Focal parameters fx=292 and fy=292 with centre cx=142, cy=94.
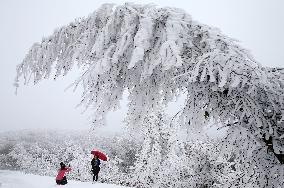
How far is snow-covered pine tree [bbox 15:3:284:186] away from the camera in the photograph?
281 centimetres

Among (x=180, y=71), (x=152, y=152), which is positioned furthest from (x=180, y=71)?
(x=152, y=152)

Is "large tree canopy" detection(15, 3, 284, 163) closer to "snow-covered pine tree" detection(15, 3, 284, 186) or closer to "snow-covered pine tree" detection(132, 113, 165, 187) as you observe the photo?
"snow-covered pine tree" detection(15, 3, 284, 186)

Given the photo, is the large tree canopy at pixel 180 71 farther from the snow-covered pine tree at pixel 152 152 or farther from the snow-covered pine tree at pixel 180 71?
the snow-covered pine tree at pixel 152 152

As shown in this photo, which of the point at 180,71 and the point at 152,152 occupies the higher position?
the point at 180,71

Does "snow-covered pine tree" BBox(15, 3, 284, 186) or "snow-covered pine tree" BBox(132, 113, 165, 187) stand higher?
"snow-covered pine tree" BBox(15, 3, 284, 186)

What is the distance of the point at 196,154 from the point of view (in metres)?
19.5

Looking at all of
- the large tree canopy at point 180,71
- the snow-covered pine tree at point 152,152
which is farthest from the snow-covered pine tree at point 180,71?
the snow-covered pine tree at point 152,152

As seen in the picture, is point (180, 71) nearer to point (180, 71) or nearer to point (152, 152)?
point (180, 71)

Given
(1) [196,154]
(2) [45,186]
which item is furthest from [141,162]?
(2) [45,186]

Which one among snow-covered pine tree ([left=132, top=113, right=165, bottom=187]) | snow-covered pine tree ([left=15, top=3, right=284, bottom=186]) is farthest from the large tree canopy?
snow-covered pine tree ([left=132, top=113, right=165, bottom=187])

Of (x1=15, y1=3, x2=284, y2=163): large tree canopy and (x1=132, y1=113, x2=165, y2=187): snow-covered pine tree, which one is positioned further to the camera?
(x1=132, y1=113, x2=165, y2=187): snow-covered pine tree

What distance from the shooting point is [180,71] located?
3.20 meters

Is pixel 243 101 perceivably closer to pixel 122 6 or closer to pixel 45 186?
pixel 122 6

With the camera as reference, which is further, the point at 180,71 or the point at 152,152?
the point at 152,152
